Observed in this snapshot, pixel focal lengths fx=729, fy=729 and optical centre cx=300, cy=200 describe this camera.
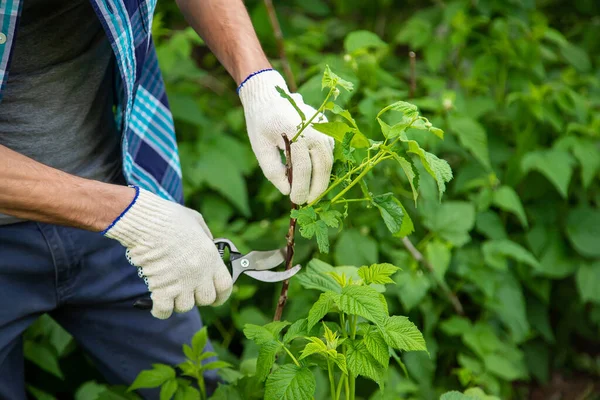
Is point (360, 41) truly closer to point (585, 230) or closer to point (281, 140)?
point (281, 140)

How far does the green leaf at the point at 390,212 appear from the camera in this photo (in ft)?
4.45

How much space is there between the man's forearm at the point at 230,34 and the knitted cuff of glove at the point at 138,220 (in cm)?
38

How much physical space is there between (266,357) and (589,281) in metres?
1.70

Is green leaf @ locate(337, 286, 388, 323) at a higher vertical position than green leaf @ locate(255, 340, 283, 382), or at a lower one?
→ higher

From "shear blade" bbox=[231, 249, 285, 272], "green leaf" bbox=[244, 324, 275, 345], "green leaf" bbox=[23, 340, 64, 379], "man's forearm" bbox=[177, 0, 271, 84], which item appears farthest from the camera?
"green leaf" bbox=[23, 340, 64, 379]

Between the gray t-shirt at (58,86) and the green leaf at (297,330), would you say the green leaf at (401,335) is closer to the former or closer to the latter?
the green leaf at (297,330)

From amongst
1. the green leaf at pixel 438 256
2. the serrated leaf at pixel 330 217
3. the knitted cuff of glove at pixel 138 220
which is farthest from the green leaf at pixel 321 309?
the green leaf at pixel 438 256

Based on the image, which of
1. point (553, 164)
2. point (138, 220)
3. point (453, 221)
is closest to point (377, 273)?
point (138, 220)

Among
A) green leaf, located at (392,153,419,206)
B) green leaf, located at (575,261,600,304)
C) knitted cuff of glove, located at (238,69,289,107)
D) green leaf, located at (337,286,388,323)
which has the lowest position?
green leaf, located at (575,261,600,304)

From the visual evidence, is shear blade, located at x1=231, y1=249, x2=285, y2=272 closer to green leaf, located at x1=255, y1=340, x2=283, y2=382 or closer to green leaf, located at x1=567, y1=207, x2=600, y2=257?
green leaf, located at x1=255, y1=340, x2=283, y2=382

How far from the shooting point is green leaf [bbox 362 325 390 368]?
131 cm

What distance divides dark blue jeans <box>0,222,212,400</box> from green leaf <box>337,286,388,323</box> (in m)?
0.61

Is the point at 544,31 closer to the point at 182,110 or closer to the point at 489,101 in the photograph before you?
the point at 489,101

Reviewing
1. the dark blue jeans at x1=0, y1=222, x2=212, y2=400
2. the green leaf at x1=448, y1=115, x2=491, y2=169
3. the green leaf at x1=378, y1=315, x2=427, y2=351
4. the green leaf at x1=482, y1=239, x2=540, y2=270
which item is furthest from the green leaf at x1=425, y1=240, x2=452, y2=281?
the green leaf at x1=378, y1=315, x2=427, y2=351
